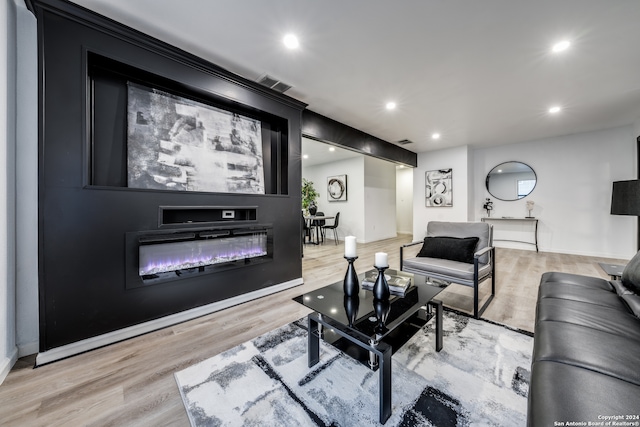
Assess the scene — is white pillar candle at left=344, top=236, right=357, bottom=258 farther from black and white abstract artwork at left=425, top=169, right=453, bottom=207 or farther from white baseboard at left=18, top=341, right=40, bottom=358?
black and white abstract artwork at left=425, top=169, right=453, bottom=207

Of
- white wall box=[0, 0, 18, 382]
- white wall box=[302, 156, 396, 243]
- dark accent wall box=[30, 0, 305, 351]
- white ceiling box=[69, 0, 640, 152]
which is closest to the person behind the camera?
white wall box=[0, 0, 18, 382]

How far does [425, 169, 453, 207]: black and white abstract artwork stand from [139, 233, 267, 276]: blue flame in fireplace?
4.84 metres

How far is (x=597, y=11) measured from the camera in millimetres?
1777

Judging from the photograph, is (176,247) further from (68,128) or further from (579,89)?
(579,89)

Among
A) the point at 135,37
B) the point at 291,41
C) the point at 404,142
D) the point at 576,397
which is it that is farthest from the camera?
the point at 404,142

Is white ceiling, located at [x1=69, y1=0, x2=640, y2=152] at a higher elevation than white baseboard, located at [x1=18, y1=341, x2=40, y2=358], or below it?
higher

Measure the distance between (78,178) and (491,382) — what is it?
2984 mm

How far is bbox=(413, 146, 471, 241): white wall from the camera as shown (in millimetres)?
5570

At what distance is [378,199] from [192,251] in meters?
5.69

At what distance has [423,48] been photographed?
7.19ft

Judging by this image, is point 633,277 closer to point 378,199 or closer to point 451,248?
point 451,248

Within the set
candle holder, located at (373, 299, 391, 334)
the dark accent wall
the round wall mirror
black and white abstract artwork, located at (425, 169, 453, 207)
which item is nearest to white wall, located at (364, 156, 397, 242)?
black and white abstract artwork, located at (425, 169, 453, 207)

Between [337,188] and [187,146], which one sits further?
[337,188]

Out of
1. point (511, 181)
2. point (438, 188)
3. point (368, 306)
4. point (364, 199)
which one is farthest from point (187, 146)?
point (511, 181)
